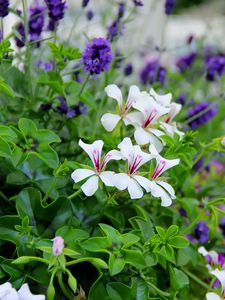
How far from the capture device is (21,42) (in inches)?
31.6

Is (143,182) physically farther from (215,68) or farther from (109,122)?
(215,68)

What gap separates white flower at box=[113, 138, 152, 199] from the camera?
60 cm

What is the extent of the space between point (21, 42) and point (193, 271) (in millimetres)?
425

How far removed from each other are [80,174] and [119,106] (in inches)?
5.1

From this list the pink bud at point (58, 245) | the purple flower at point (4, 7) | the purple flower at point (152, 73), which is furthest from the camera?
the purple flower at point (152, 73)

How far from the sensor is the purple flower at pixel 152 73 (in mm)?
1082

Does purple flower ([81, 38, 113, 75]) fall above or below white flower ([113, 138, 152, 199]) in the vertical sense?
above

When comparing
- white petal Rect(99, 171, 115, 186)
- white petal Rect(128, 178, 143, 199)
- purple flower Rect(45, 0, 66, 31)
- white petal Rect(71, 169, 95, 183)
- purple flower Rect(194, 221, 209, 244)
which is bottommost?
purple flower Rect(194, 221, 209, 244)

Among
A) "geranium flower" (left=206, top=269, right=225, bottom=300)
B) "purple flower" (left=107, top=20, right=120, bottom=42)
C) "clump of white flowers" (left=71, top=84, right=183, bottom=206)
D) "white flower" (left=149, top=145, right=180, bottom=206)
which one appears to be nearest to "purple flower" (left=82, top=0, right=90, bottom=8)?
"purple flower" (left=107, top=20, right=120, bottom=42)

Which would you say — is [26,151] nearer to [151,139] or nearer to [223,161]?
[151,139]

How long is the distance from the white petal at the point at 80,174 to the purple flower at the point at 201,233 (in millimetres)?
279

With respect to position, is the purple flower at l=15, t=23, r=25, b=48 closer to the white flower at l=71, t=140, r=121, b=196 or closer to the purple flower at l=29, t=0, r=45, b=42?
the purple flower at l=29, t=0, r=45, b=42

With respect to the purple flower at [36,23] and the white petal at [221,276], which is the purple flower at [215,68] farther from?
the white petal at [221,276]

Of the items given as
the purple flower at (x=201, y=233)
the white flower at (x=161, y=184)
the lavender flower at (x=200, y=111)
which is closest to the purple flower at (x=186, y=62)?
the lavender flower at (x=200, y=111)
